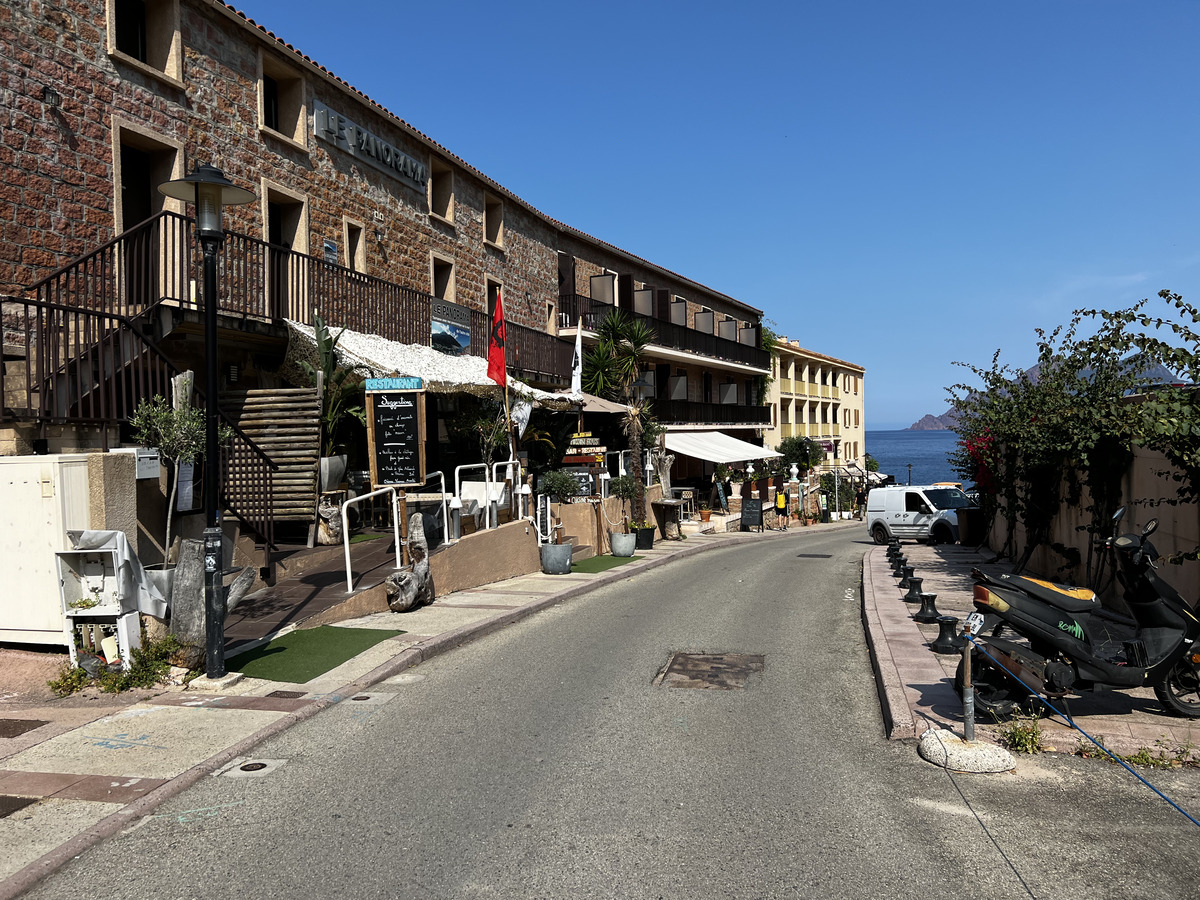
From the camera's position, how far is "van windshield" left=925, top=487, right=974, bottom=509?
2673 centimetres

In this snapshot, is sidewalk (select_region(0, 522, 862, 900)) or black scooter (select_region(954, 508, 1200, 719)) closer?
sidewalk (select_region(0, 522, 862, 900))

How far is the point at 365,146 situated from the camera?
18.4 meters

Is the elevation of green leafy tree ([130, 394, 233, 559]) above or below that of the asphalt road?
above

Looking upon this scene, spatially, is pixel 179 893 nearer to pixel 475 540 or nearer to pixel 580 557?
pixel 475 540

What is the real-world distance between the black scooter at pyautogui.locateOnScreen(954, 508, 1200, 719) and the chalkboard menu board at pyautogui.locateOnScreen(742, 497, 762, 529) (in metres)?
25.3

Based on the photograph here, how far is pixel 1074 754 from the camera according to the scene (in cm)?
594

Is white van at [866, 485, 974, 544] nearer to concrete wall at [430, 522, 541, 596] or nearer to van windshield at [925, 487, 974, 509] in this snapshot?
van windshield at [925, 487, 974, 509]

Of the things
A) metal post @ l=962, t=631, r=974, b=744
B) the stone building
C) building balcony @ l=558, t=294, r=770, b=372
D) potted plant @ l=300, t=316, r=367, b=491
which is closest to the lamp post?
the stone building

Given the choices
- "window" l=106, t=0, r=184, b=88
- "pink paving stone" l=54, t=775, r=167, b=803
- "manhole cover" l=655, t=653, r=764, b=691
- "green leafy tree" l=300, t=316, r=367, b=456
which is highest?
"window" l=106, t=0, r=184, b=88

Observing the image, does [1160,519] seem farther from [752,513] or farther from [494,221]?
[752,513]

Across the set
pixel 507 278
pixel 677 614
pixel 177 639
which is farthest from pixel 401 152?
pixel 177 639

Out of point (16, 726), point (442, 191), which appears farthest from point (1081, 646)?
point (442, 191)

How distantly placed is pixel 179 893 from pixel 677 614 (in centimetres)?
854

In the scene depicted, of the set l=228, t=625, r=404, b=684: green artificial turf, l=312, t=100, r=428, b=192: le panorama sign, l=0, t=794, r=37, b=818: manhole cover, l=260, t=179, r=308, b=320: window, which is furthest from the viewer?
l=312, t=100, r=428, b=192: le panorama sign
